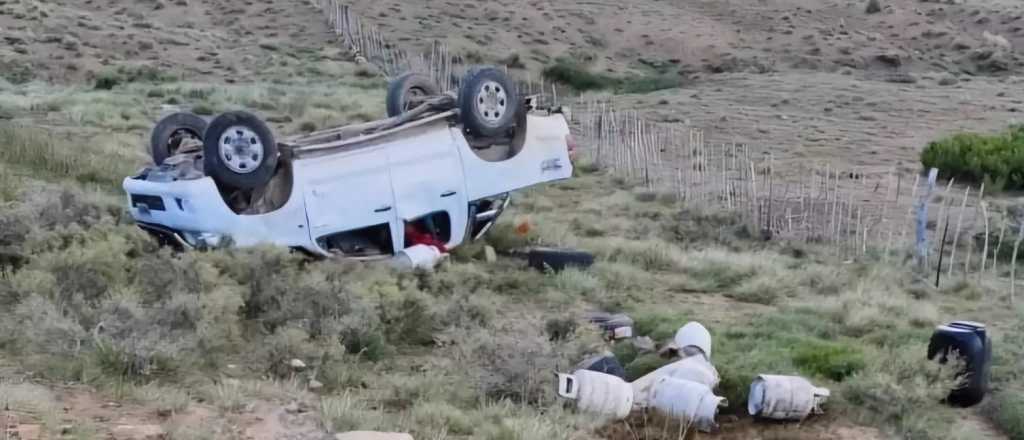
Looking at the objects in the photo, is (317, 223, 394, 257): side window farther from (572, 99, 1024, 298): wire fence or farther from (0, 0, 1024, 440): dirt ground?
(0, 0, 1024, 440): dirt ground

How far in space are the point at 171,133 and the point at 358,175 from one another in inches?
77.8

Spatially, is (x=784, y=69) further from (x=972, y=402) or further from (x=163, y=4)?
(x=972, y=402)

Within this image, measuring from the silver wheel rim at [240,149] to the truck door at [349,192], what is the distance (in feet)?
1.60

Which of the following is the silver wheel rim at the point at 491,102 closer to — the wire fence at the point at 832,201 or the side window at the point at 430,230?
the side window at the point at 430,230

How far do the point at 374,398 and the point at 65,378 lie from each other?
Answer: 5.38ft

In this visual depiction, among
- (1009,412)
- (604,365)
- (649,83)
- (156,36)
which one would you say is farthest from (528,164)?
(156,36)

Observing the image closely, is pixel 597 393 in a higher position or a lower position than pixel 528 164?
lower

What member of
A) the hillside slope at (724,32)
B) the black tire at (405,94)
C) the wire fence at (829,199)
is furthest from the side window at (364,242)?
the hillside slope at (724,32)

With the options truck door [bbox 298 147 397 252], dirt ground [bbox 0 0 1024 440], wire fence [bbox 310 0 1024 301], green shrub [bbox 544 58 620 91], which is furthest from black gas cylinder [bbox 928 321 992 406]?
green shrub [bbox 544 58 620 91]

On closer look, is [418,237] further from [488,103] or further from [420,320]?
[420,320]

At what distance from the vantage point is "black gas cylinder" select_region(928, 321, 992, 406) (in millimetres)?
7199

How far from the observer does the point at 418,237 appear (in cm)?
1040

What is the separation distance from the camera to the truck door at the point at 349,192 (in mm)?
9602

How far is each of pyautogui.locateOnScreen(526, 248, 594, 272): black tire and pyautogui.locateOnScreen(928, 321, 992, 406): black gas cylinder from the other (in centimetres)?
406
